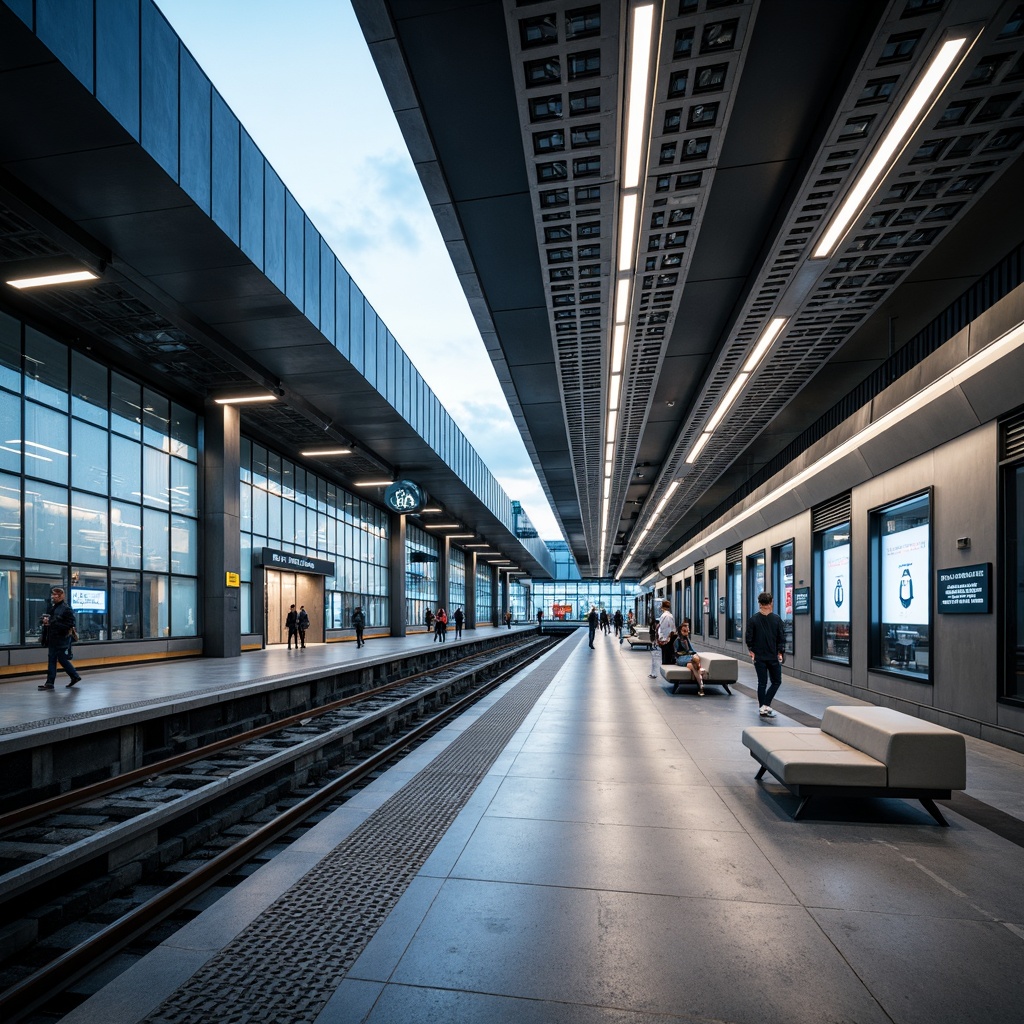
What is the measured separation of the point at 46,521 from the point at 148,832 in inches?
380

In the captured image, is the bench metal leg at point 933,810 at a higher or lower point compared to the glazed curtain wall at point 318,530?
lower

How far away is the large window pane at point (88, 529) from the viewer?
13.8 metres

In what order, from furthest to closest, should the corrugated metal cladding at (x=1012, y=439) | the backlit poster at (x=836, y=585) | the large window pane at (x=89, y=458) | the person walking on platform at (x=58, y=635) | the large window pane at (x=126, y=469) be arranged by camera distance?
the large window pane at (x=126, y=469) → the large window pane at (x=89, y=458) → the backlit poster at (x=836, y=585) → the person walking on platform at (x=58, y=635) → the corrugated metal cladding at (x=1012, y=439)

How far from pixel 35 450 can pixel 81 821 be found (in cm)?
957

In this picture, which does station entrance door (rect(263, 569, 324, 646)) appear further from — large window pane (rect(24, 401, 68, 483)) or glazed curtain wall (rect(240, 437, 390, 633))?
large window pane (rect(24, 401, 68, 483))

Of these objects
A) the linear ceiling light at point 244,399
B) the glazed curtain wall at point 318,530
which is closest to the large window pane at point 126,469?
the linear ceiling light at point 244,399

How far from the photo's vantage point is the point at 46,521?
13.0 meters

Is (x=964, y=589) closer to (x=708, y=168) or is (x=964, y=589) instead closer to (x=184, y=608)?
(x=708, y=168)

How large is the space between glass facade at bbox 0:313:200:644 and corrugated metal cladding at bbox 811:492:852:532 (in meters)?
15.2

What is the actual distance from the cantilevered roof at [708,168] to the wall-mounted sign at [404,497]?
12237 mm

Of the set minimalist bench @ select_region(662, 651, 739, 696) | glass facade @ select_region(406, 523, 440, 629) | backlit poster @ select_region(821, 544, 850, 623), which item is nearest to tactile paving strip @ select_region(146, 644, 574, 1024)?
minimalist bench @ select_region(662, 651, 739, 696)

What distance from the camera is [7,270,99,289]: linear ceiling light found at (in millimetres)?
9906

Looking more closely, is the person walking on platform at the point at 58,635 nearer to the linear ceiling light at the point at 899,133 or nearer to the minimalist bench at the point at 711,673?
the minimalist bench at the point at 711,673

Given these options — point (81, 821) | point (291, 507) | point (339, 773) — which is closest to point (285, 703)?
point (339, 773)
